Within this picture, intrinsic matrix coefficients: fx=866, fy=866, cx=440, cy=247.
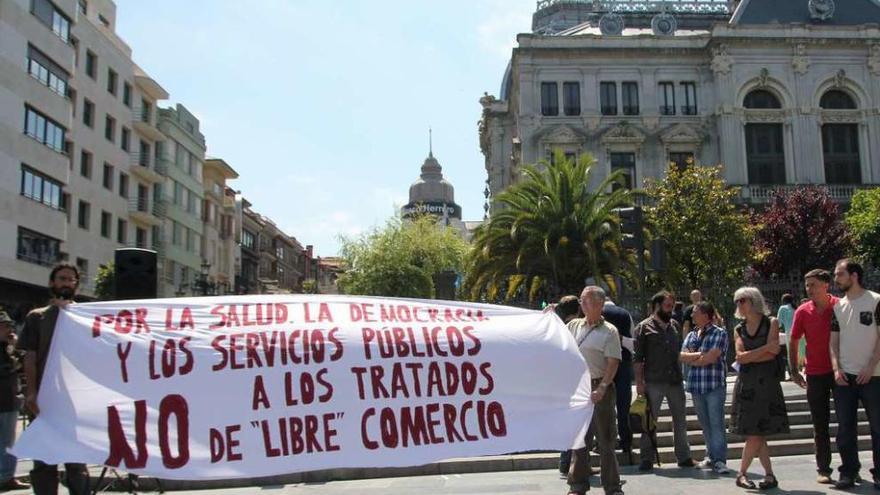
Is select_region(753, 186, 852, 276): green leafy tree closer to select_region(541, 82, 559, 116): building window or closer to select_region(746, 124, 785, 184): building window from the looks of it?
select_region(746, 124, 785, 184): building window

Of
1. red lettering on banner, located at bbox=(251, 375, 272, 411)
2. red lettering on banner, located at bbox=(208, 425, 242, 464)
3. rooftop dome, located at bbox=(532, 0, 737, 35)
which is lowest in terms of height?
red lettering on banner, located at bbox=(208, 425, 242, 464)

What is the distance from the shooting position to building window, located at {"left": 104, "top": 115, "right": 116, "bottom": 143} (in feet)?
151

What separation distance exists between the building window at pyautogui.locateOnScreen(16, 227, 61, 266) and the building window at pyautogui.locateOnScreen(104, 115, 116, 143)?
9696 millimetres

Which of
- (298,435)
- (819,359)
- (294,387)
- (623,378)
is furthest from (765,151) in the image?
(298,435)

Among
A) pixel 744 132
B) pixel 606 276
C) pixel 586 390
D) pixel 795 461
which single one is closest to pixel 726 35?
pixel 744 132

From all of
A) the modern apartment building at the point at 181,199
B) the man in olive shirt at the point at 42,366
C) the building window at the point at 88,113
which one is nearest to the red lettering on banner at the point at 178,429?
the man in olive shirt at the point at 42,366

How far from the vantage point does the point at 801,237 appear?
124 feet

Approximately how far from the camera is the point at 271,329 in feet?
21.0

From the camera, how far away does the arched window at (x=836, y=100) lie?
50.8 m

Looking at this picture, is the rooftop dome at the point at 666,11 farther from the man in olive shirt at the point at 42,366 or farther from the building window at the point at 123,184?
the man in olive shirt at the point at 42,366

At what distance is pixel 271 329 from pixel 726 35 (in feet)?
160

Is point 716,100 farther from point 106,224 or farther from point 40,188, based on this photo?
point 40,188

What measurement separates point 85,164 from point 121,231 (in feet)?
18.6

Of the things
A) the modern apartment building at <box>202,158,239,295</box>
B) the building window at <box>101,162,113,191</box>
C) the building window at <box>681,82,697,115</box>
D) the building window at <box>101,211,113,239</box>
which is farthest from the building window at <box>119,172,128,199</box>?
the building window at <box>681,82,697,115</box>
